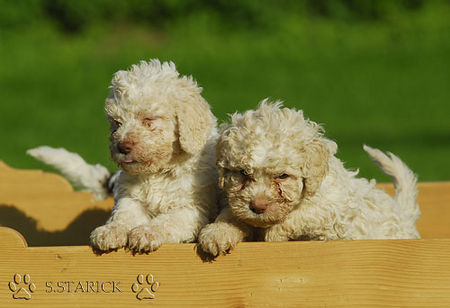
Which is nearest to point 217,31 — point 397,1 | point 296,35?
point 296,35

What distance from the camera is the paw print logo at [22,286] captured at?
4391mm

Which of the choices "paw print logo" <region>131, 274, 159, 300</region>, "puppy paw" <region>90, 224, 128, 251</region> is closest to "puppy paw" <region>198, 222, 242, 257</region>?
"paw print logo" <region>131, 274, 159, 300</region>

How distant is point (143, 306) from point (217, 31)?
16.9 m

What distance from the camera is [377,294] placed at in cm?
418

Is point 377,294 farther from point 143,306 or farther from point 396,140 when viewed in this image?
point 396,140


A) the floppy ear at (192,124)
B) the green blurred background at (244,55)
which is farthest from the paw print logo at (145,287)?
the green blurred background at (244,55)

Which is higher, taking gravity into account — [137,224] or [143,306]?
[137,224]

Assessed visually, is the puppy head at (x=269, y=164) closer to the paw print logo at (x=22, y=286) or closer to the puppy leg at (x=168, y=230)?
the puppy leg at (x=168, y=230)

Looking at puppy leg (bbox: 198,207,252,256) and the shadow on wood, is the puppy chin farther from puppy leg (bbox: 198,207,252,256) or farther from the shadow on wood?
the shadow on wood

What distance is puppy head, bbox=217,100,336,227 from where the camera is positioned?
4.31m

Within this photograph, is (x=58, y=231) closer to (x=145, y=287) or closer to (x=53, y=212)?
(x=53, y=212)

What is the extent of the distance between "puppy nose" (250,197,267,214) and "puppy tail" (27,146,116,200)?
2.29 meters

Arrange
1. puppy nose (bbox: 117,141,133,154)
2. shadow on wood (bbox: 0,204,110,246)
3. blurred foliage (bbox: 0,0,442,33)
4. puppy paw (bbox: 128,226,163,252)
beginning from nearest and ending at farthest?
1. puppy paw (bbox: 128,226,163,252)
2. puppy nose (bbox: 117,141,133,154)
3. shadow on wood (bbox: 0,204,110,246)
4. blurred foliage (bbox: 0,0,442,33)

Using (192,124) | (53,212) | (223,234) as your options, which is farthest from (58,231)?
(223,234)
